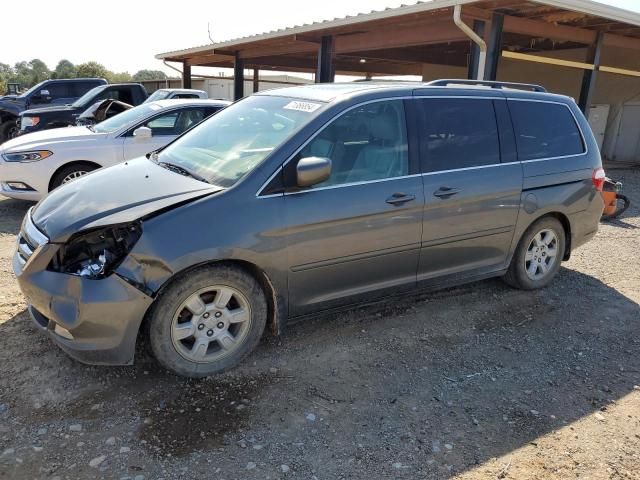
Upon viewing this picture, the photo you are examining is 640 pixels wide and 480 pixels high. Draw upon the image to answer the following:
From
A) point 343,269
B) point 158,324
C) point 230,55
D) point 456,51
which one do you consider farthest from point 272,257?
point 230,55

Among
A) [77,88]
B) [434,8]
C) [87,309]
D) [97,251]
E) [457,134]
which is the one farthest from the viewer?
[77,88]

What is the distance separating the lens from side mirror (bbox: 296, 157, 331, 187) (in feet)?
10.5

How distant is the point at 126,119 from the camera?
24.5ft

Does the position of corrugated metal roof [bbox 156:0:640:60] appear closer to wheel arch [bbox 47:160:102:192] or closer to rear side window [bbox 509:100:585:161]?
rear side window [bbox 509:100:585:161]

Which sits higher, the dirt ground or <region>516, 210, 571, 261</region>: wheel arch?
<region>516, 210, 571, 261</region>: wheel arch

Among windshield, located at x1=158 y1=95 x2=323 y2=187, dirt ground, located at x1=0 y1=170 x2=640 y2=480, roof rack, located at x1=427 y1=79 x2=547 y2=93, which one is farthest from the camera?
roof rack, located at x1=427 y1=79 x2=547 y2=93

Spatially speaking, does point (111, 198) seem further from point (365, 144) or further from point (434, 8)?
point (434, 8)

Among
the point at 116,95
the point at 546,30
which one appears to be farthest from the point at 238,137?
the point at 116,95

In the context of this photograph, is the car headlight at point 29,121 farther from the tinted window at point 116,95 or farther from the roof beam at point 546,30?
the roof beam at point 546,30

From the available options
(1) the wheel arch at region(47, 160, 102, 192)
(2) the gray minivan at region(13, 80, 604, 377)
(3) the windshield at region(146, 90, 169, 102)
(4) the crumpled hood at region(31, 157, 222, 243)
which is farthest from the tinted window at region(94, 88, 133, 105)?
(4) the crumpled hood at region(31, 157, 222, 243)

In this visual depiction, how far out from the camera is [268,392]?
3.12 meters

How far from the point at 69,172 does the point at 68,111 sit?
5.98 metres

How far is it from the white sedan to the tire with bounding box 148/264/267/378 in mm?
4496

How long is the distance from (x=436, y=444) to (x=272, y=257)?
56.5 inches
